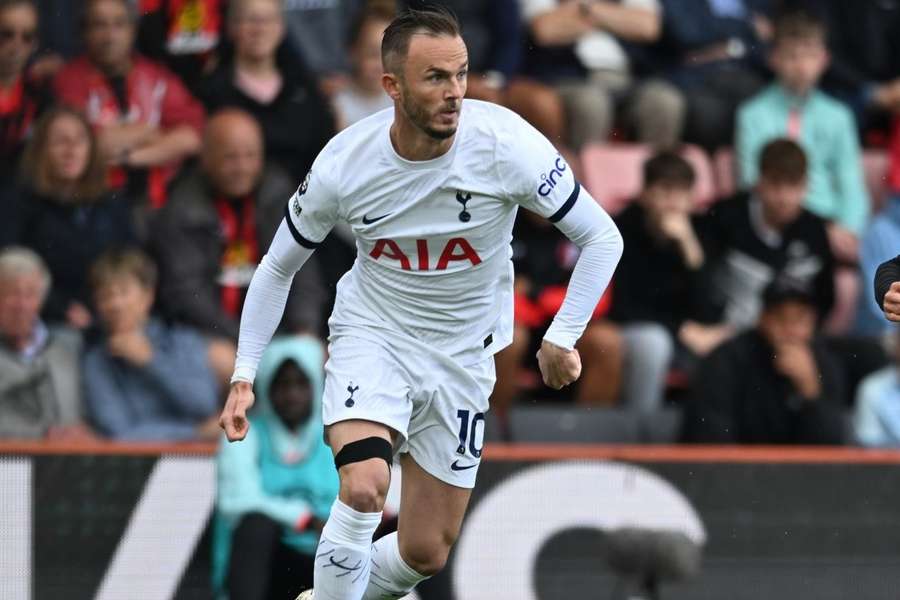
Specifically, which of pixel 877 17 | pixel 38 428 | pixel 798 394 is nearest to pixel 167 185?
pixel 38 428

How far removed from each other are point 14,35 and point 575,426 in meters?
3.93

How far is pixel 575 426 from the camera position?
10.4 meters

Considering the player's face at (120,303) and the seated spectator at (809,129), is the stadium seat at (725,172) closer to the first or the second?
the seated spectator at (809,129)

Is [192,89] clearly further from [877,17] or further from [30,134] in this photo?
[877,17]

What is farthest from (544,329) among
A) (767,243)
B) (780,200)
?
(780,200)

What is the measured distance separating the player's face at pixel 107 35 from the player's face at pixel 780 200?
12.6ft

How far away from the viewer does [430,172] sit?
6887mm

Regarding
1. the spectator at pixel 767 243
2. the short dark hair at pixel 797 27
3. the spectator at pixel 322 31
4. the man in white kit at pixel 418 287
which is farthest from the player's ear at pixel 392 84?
the short dark hair at pixel 797 27

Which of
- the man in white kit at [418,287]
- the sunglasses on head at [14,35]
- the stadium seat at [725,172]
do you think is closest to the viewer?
the man in white kit at [418,287]

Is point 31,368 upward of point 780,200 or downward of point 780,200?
downward

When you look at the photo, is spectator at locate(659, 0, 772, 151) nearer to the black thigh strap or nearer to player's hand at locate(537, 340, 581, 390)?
player's hand at locate(537, 340, 581, 390)

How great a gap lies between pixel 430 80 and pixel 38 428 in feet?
13.1

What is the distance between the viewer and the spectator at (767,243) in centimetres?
1082

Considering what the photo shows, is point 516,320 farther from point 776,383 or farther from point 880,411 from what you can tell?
point 880,411
